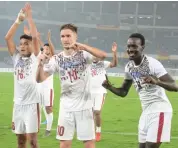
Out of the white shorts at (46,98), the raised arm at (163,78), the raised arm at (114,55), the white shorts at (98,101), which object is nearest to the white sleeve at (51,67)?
the raised arm at (163,78)

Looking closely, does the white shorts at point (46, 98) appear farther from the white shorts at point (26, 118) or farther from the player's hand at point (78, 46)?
the player's hand at point (78, 46)

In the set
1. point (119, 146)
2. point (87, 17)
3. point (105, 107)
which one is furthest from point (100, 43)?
point (119, 146)

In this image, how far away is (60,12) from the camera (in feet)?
180

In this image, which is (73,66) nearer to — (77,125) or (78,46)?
(78,46)

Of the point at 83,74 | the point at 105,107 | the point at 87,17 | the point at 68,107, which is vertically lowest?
the point at 105,107

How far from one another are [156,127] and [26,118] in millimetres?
2022

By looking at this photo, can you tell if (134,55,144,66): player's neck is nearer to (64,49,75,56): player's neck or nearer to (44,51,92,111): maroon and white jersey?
(44,51,92,111): maroon and white jersey

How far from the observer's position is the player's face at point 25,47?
6.35 m

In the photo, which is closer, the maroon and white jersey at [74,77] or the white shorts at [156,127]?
the white shorts at [156,127]

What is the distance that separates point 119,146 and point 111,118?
15.6ft

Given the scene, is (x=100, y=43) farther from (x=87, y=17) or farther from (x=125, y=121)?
(x=125, y=121)

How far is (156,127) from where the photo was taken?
5.31m

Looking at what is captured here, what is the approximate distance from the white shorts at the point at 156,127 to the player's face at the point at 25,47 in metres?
2.10

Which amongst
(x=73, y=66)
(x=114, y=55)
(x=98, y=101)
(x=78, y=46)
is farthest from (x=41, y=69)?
(x=98, y=101)
